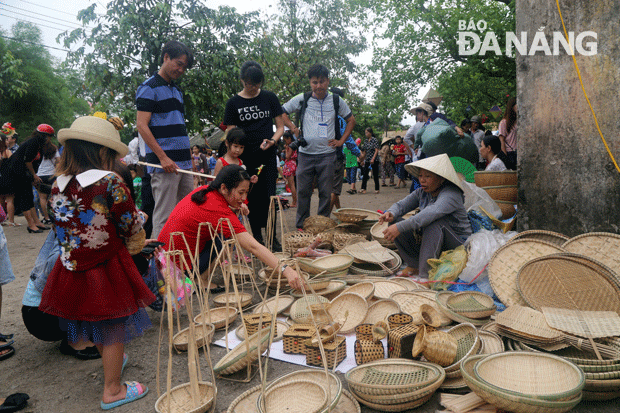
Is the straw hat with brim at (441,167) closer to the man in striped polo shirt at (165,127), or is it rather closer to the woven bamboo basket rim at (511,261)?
the woven bamboo basket rim at (511,261)

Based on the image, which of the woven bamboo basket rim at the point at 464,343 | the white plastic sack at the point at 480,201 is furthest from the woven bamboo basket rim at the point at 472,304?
the white plastic sack at the point at 480,201

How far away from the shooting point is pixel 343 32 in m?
13.6

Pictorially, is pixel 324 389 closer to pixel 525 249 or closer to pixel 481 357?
pixel 481 357

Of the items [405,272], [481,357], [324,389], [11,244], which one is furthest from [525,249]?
[11,244]

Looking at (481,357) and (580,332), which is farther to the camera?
(580,332)

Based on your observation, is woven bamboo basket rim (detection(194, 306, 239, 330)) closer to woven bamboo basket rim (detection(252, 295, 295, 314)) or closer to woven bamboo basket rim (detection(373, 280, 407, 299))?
woven bamboo basket rim (detection(252, 295, 295, 314))

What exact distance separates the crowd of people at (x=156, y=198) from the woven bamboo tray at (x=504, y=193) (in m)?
0.64

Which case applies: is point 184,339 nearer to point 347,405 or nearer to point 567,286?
point 347,405

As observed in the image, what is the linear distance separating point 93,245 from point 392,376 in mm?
1414

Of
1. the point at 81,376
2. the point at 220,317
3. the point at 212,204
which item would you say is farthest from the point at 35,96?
the point at 81,376

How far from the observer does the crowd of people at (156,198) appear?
1.72m

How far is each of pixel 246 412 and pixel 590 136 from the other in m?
2.92

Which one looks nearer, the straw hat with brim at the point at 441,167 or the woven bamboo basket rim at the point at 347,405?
the woven bamboo basket rim at the point at 347,405

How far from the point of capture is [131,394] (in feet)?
6.17
